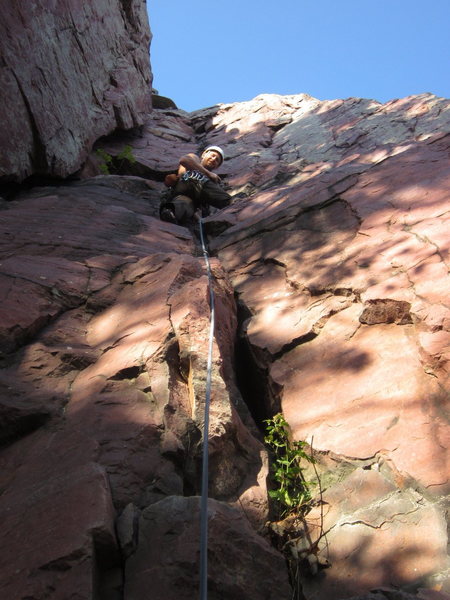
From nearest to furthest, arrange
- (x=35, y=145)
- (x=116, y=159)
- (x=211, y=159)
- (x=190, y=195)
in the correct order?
(x=35, y=145) < (x=190, y=195) < (x=211, y=159) < (x=116, y=159)

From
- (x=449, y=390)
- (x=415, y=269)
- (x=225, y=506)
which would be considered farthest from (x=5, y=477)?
(x=415, y=269)

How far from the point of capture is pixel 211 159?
7.29m

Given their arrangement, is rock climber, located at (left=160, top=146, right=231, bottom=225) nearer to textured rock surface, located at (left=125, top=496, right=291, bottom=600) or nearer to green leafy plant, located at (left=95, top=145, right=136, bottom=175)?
green leafy plant, located at (left=95, top=145, right=136, bottom=175)

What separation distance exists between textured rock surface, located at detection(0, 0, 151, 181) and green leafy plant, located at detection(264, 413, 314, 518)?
13.4 feet

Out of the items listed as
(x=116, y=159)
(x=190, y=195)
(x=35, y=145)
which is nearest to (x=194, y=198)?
(x=190, y=195)

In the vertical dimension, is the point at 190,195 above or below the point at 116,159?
below

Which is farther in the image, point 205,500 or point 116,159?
point 116,159

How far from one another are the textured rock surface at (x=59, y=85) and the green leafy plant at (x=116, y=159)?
328mm

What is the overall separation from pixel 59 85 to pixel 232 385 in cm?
502

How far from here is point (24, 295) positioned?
9.70ft

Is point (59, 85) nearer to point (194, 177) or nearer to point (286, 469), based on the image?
point (194, 177)

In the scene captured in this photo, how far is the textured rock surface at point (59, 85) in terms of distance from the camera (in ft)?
16.8

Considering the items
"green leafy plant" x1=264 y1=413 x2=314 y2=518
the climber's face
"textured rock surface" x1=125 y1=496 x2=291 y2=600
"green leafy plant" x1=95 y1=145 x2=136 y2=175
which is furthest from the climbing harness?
"textured rock surface" x1=125 y1=496 x2=291 y2=600

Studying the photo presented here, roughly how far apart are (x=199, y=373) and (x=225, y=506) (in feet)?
2.29
